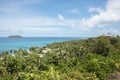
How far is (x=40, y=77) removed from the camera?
44.9 ft

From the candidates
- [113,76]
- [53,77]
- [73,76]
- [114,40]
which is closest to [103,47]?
[114,40]

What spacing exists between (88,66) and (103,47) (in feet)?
64.2

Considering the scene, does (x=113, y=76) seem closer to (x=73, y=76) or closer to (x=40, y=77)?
(x=73, y=76)

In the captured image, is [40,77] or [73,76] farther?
[73,76]

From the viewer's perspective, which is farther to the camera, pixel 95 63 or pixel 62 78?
pixel 95 63

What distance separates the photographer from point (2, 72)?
28766mm

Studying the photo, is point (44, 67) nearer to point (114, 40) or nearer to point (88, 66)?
point (88, 66)

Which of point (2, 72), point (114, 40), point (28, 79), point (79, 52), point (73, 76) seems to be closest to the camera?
point (28, 79)

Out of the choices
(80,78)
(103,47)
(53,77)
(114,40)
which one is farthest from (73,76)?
(114,40)

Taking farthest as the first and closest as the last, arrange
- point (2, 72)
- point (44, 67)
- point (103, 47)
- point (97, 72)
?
point (103, 47)
point (44, 67)
point (2, 72)
point (97, 72)

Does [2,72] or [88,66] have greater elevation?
[88,66]

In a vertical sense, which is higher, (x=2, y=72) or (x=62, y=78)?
(x=62, y=78)

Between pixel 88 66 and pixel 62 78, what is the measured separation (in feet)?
25.0

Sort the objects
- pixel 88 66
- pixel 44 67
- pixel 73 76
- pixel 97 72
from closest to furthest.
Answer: pixel 73 76 → pixel 97 72 → pixel 88 66 → pixel 44 67
